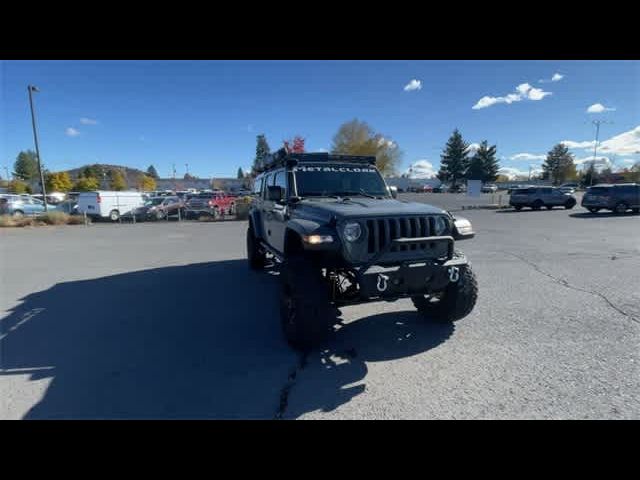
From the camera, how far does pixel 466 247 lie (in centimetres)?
942

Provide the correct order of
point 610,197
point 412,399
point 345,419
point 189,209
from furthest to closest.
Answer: point 189,209 → point 610,197 → point 412,399 → point 345,419

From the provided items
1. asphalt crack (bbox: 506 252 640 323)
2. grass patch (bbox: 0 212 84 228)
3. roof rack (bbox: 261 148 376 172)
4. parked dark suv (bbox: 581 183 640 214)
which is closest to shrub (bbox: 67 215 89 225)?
grass patch (bbox: 0 212 84 228)

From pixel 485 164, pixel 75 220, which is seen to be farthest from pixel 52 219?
pixel 485 164

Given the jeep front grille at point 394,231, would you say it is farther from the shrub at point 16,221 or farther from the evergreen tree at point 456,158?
the evergreen tree at point 456,158

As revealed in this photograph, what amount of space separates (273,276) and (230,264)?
171 cm

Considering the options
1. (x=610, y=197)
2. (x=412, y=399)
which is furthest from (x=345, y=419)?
(x=610, y=197)

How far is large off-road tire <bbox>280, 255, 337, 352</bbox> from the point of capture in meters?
3.18

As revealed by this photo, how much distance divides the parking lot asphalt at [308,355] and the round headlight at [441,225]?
4.11ft

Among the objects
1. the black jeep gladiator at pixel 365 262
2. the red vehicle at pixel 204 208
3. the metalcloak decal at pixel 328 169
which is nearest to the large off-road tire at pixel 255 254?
the metalcloak decal at pixel 328 169
